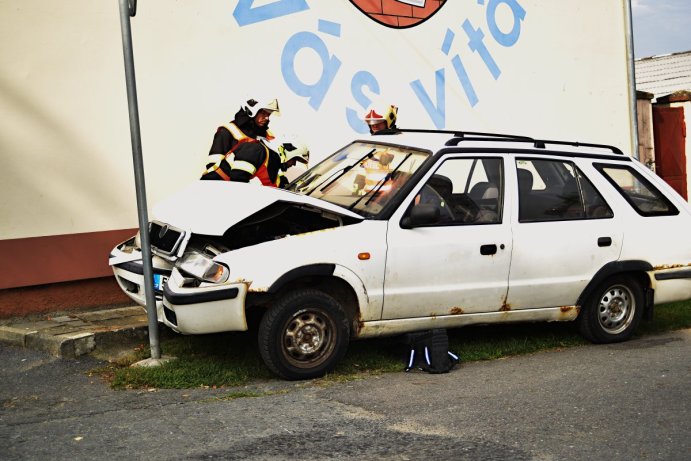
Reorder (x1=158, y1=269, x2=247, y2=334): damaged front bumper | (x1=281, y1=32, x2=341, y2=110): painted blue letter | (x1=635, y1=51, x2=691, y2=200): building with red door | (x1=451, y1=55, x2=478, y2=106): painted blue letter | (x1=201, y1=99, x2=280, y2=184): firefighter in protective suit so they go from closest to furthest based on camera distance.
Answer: (x1=158, y1=269, x2=247, y2=334): damaged front bumper, (x1=201, y1=99, x2=280, y2=184): firefighter in protective suit, (x1=281, y1=32, x2=341, y2=110): painted blue letter, (x1=451, y1=55, x2=478, y2=106): painted blue letter, (x1=635, y1=51, x2=691, y2=200): building with red door

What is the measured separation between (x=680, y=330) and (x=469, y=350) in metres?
2.35

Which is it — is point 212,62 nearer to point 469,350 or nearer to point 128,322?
point 128,322

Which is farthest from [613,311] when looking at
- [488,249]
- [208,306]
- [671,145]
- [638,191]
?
[671,145]

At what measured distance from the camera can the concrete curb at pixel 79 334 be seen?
24.3 ft

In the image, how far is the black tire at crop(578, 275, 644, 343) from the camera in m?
7.79

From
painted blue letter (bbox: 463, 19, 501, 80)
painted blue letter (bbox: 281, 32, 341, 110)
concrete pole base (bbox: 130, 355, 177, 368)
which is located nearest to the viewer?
concrete pole base (bbox: 130, 355, 177, 368)

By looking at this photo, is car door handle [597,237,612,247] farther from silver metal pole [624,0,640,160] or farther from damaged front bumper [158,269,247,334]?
silver metal pole [624,0,640,160]

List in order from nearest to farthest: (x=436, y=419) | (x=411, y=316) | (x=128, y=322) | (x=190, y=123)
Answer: (x=436, y=419) < (x=411, y=316) < (x=128, y=322) < (x=190, y=123)

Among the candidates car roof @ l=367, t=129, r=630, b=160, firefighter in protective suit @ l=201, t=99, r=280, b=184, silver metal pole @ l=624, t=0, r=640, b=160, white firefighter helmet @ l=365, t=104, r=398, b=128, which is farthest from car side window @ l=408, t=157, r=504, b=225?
silver metal pole @ l=624, t=0, r=640, b=160

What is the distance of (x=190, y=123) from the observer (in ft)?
31.2

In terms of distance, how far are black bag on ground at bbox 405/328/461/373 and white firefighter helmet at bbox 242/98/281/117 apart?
3.06 metres

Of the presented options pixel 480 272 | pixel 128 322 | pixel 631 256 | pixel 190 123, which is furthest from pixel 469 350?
pixel 190 123

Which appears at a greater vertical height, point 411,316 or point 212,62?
point 212,62

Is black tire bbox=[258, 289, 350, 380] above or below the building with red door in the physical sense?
below
